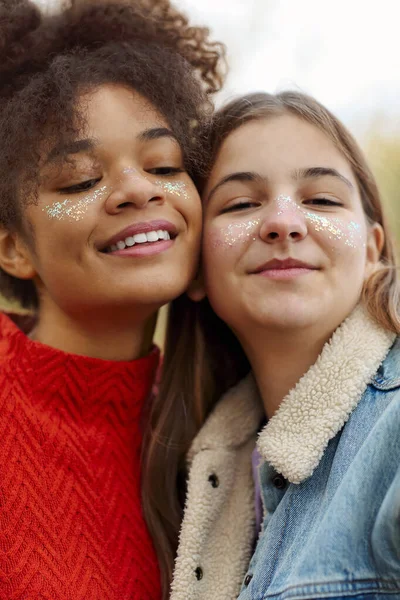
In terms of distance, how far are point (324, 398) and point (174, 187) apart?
2.83 feet

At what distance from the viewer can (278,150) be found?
83.1 inches

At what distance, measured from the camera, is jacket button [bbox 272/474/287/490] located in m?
1.94

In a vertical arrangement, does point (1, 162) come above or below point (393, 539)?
above

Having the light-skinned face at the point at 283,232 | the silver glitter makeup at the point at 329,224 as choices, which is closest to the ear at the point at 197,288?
the light-skinned face at the point at 283,232

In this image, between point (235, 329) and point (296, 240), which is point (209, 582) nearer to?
point (235, 329)

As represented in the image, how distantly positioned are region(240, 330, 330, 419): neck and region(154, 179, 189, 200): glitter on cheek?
0.54 m

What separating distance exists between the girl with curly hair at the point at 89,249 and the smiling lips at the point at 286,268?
30 centimetres

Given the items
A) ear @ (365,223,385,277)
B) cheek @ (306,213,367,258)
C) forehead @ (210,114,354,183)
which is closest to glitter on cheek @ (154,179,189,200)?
forehead @ (210,114,354,183)

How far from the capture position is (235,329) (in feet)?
7.27

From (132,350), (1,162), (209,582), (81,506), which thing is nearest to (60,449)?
(81,506)

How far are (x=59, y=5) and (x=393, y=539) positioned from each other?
1.97 metres

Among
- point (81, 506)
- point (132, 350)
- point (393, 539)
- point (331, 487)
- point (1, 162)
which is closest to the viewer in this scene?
point (393, 539)

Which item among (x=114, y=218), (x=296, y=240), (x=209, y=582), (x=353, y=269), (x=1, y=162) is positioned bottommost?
(x=209, y=582)

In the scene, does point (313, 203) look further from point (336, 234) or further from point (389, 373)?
point (389, 373)
